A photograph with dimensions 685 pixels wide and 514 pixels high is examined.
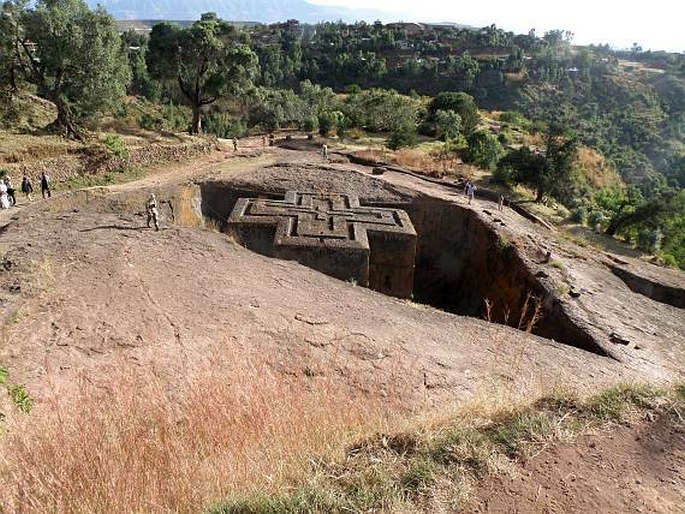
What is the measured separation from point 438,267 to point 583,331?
6.49 meters

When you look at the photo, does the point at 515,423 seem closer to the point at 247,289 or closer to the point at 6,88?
the point at 247,289

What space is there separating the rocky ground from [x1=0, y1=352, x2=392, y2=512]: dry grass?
3.71 ft

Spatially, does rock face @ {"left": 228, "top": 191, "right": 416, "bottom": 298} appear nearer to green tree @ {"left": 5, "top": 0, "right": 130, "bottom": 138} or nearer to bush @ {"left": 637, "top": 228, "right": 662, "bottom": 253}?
green tree @ {"left": 5, "top": 0, "right": 130, "bottom": 138}

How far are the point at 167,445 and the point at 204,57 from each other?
23.0m

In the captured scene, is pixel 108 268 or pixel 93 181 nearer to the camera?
pixel 108 268

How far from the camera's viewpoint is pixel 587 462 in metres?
3.13

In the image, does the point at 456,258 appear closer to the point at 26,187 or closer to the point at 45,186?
the point at 45,186

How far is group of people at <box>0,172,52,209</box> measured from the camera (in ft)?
42.6

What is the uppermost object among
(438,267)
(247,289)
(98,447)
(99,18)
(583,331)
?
(99,18)

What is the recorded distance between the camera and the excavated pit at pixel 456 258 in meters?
11.9

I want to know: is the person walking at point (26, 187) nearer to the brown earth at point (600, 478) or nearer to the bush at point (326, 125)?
the brown earth at point (600, 478)

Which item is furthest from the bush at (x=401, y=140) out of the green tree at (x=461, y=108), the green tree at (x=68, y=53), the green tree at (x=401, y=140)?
the green tree at (x=68, y=53)

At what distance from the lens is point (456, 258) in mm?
14891

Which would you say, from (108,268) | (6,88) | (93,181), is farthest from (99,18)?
(108,268)
